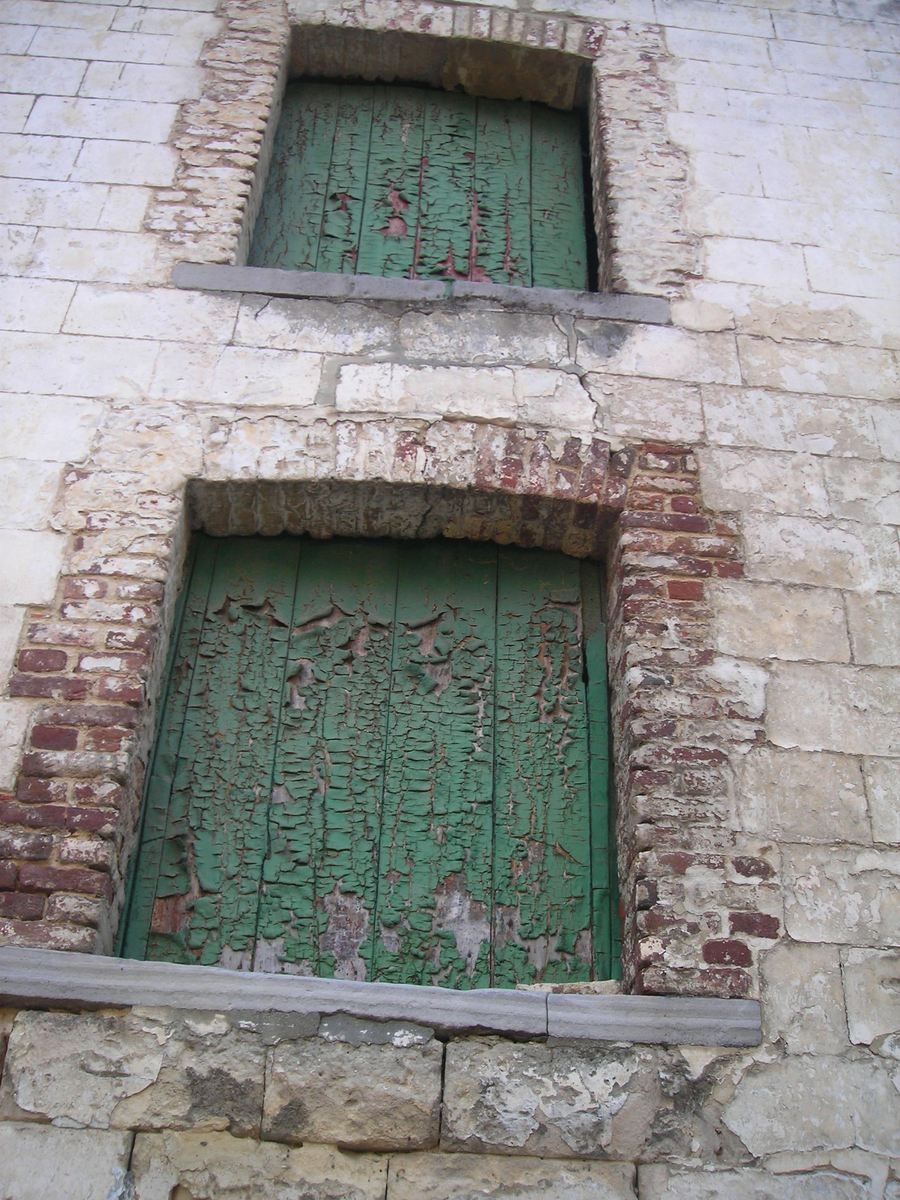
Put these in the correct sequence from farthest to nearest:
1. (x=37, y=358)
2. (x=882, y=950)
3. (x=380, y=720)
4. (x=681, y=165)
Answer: (x=681, y=165) < (x=37, y=358) < (x=380, y=720) < (x=882, y=950)

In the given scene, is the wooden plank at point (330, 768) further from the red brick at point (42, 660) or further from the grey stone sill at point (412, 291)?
the grey stone sill at point (412, 291)

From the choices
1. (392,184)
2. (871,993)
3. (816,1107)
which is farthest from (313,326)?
(816,1107)

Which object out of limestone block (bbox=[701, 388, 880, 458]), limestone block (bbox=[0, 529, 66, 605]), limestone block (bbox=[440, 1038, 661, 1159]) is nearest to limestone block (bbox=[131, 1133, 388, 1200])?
limestone block (bbox=[440, 1038, 661, 1159])

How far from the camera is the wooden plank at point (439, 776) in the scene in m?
3.35

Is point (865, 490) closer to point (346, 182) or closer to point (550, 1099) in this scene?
point (550, 1099)

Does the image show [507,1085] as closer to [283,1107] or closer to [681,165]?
[283,1107]

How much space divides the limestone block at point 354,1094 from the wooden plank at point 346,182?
2934mm

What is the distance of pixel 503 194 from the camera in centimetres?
504

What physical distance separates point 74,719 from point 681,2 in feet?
13.7

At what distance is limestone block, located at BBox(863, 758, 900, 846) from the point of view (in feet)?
10.9

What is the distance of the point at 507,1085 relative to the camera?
2.90 meters

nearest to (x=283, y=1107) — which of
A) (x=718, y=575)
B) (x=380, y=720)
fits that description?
(x=380, y=720)

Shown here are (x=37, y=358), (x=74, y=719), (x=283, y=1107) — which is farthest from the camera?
(x=37, y=358)

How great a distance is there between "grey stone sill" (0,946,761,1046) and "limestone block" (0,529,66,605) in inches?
41.9
